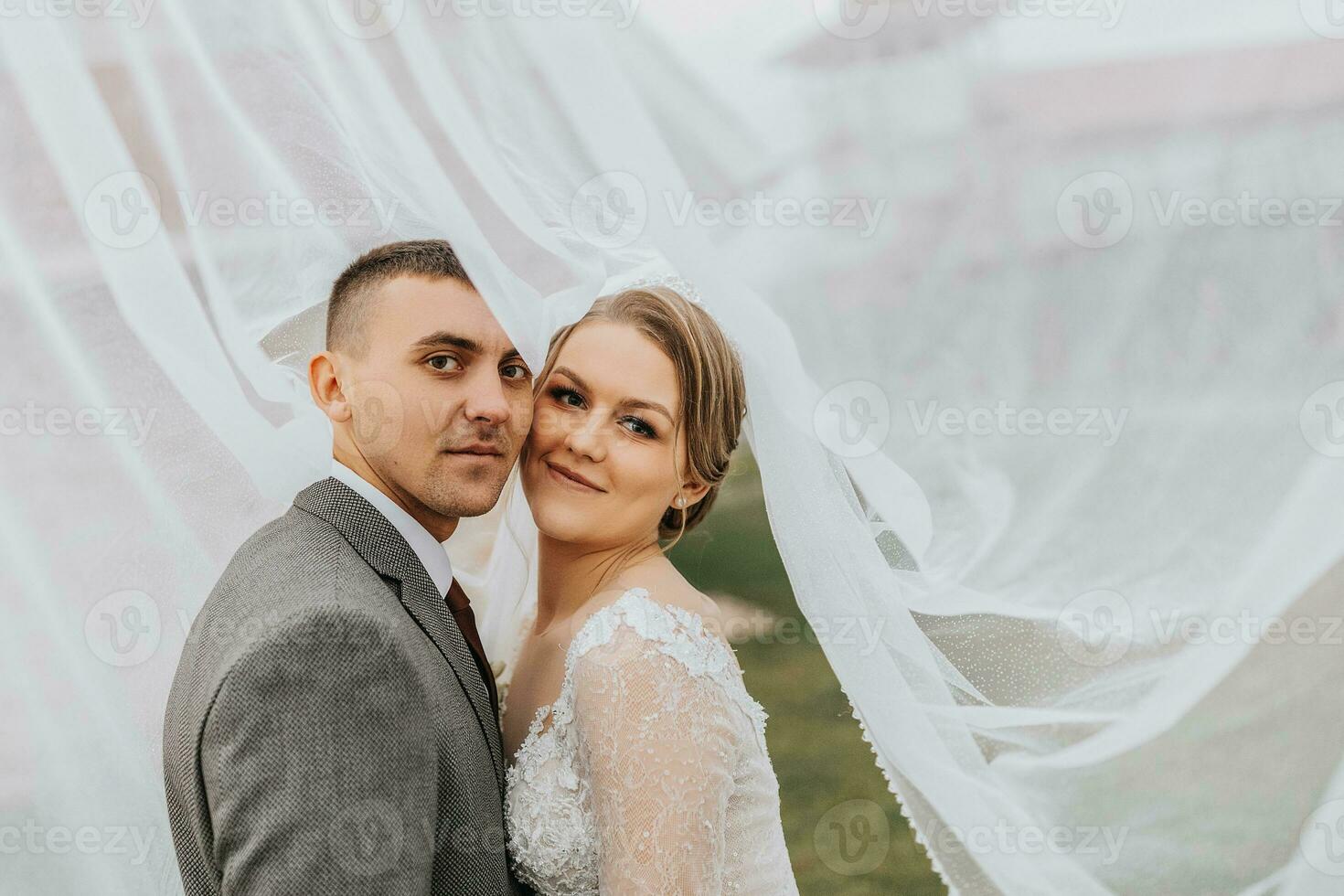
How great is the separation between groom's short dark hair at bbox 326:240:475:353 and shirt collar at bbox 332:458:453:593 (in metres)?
0.23

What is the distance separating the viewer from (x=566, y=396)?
89.0 inches

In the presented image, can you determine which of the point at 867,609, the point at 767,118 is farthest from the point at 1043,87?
the point at 867,609

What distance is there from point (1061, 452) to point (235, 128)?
1.77m

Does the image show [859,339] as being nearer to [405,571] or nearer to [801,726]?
[405,571]

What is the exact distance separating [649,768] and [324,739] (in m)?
0.59

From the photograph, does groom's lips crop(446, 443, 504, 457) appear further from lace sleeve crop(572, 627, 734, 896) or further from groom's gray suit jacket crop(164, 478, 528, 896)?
lace sleeve crop(572, 627, 734, 896)

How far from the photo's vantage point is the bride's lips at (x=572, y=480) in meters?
2.22

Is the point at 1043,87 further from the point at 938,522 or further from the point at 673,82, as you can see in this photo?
the point at 938,522

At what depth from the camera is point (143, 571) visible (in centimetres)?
212

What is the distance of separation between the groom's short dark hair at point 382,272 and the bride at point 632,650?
1.12 feet

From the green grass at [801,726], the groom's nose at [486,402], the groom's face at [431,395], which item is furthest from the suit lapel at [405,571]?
the green grass at [801,726]

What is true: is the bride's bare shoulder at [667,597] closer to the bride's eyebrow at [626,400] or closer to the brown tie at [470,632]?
the brown tie at [470,632]

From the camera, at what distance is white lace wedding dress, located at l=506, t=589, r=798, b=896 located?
1903 millimetres

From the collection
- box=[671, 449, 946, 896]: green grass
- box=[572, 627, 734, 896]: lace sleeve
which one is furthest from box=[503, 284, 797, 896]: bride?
box=[671, 449, 946, 896]: green grass
